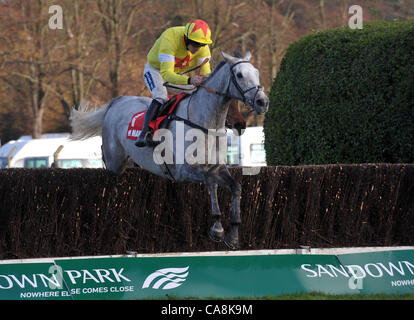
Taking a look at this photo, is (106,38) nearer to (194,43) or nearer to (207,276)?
(194,43)

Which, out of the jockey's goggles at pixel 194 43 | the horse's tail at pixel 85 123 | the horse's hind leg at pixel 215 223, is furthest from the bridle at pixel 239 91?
the horse's tail at pixel 85 123

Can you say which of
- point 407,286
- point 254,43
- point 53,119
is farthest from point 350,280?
point 53,119

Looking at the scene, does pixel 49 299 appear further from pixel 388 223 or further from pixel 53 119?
pixel 53 119

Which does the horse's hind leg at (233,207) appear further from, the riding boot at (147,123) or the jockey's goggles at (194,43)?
the jockey's goggles at (194,43)

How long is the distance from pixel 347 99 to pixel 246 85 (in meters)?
4.53

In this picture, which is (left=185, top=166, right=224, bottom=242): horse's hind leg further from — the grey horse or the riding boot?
the riding boot

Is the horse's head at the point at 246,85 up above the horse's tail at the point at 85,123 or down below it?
above

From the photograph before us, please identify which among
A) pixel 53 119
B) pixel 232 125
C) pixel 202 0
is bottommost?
pixel 53 119

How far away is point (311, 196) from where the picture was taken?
833cm

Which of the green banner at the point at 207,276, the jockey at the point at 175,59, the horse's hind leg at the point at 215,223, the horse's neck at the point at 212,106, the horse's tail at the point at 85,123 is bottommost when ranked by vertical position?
the green banner at the point at 207,276

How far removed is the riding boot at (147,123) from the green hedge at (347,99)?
3.81m

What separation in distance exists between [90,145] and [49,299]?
1819 centimetres

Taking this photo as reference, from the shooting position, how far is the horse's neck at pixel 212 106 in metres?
7.19

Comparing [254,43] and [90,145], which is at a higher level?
[254,43]
